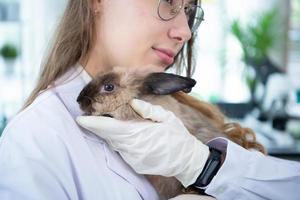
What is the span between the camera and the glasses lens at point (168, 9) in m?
1.33

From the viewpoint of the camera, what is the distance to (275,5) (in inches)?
211

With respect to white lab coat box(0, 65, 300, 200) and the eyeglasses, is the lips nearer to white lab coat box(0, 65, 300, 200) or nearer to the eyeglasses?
the eyeglasses

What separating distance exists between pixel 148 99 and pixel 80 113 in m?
0.22

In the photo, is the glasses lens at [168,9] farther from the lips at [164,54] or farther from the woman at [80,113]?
the lips at [164,54]

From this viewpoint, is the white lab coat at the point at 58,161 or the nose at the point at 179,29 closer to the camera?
the white lab coat at the point at 58,161

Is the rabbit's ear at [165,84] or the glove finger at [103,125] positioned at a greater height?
the rabbit's ear at [165,84]

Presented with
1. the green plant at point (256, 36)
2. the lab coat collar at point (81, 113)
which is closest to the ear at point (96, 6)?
the lab coat collar at point (81, 113)

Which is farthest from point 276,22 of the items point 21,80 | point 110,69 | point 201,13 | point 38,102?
point 38,102

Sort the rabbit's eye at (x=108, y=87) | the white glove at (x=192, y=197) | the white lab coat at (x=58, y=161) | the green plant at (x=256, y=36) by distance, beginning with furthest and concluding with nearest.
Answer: the green plant at (x=256, y=36) < the rabbit's eye at (x=108, y=87) < the white glove at (x=192, y=197) < the white lab coat at (x=58, y=161)

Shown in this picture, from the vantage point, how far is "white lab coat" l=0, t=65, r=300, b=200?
3.27ft

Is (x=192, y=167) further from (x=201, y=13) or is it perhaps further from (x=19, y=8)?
(x=19, y=8)

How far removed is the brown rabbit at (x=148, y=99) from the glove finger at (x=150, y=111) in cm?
A: 3

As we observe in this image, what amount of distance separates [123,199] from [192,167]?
215 millimetres

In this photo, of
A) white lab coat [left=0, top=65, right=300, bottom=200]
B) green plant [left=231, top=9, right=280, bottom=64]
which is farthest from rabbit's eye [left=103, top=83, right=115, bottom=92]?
green plant [left=231, top=9, right=280, bottom=64]
